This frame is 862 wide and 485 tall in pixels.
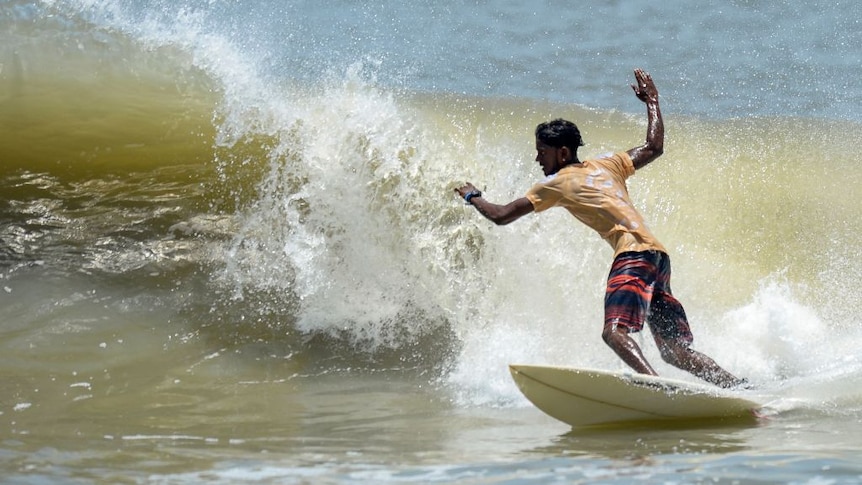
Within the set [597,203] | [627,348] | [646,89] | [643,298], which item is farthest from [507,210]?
[646,89]

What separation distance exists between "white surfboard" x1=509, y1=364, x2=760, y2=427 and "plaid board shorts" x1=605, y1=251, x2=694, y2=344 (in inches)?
16.6

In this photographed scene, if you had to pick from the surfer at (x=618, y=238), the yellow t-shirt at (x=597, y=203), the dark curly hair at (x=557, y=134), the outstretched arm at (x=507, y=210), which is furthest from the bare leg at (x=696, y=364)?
the dark curly hair at (x=557, y=134)

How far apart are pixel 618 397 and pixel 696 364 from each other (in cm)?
67

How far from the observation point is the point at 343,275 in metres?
7.60

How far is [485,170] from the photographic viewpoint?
8.40 metres

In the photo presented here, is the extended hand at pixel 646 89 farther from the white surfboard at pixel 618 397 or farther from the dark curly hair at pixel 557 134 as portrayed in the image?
the white surfboard at pixel 618 397

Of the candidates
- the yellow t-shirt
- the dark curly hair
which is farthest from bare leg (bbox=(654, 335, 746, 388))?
the dark curly hair

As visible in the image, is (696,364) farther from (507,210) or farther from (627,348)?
(507,210)

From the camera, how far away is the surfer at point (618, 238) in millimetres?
5406

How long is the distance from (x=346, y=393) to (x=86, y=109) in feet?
17.6

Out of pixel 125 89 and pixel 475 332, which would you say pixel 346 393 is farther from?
pixel 125 89

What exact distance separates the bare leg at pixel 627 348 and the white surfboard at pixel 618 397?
5.3 inches

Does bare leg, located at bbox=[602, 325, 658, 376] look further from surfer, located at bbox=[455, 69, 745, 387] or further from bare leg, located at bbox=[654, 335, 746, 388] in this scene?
bare leg, located at bbox=[654, 335, 746, 388]

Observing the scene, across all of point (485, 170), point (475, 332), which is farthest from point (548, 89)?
point (475, 332)
